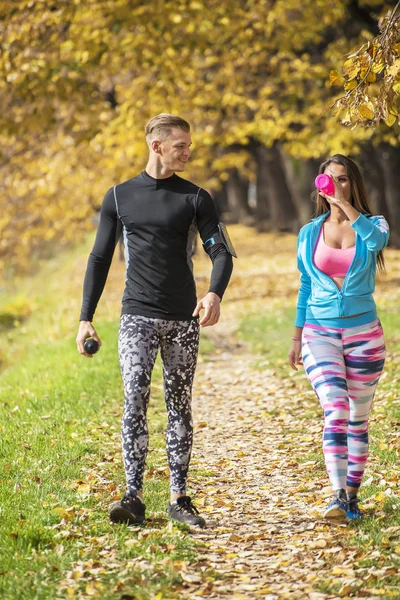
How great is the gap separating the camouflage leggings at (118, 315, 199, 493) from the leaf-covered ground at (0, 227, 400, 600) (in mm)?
Answer: 401

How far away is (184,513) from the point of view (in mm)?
5574

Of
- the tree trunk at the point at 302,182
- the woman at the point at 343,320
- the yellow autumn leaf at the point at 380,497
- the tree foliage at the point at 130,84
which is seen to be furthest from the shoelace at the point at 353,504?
the tree trunk at the point at 302,182

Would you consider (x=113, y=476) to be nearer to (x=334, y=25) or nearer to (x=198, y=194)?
(x=198, y=194)

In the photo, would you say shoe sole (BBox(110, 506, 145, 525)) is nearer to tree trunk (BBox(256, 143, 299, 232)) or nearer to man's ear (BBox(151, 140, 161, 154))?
man's ear (BBox(151, 140, 161, 154))

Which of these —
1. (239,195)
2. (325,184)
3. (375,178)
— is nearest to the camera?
(325,184)

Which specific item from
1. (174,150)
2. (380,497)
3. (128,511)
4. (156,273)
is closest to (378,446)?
(380,497)

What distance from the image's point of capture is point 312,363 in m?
5.36

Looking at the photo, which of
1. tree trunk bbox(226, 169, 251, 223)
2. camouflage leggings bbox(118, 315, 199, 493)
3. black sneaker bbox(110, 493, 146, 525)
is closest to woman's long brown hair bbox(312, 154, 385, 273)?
camouflage leggings bbox(118, 315, 199, 493)

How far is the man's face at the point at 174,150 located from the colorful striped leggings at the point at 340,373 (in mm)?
1214

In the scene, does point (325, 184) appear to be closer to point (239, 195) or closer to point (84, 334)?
point (84, 334)

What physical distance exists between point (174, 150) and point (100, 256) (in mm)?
758

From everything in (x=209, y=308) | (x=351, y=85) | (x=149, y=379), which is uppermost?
(x=351, y=85)

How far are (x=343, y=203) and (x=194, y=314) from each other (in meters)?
1.04

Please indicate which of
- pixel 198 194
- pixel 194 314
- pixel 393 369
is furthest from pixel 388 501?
pixel 393 369
